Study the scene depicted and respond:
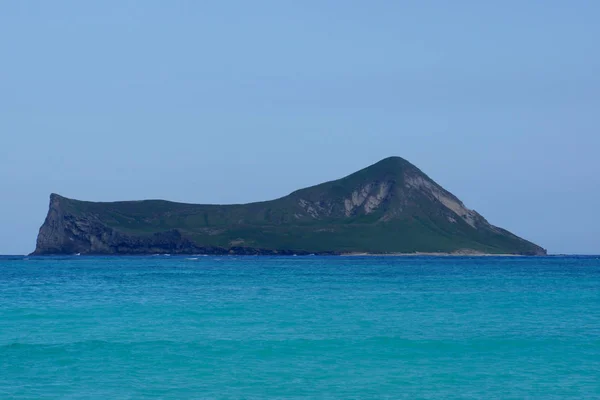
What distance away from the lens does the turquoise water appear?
23875 millimetres

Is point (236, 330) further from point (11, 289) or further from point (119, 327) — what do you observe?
point (11, 289)

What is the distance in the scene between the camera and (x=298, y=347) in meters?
30.5

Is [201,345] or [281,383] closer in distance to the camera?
[281,383]

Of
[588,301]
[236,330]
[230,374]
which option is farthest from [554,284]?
[230,374]

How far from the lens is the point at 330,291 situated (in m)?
60.1

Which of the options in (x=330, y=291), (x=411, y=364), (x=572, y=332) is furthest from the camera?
(x=330, y=291)

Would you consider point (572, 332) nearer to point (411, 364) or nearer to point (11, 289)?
point (411, 364)

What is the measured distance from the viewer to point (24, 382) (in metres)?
24.6

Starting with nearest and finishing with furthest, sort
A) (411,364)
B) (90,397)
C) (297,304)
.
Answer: (90,397) < (411,364) < (297,304)

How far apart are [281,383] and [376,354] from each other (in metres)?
5.91

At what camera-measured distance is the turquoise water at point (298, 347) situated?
23875 mm

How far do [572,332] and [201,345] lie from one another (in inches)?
621

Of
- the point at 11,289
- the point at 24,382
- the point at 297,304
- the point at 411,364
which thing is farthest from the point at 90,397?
the point at 11,289

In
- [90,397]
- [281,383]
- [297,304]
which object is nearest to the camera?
[90,397]
